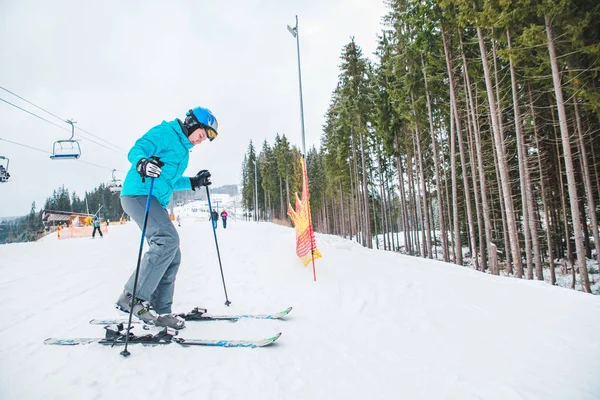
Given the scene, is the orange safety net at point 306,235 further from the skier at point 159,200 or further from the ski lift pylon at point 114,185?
the ski lift pylon at point 114,185

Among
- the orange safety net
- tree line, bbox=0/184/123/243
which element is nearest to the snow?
the orange safety net

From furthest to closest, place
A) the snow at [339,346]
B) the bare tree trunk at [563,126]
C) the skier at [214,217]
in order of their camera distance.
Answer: the bare tree trunk at [563,126] → the skier at [214,217] → the snow at [339,346]

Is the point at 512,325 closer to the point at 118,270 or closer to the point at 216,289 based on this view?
the point at 216,289

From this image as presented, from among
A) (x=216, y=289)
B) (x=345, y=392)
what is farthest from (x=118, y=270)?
(x=345, y=392)

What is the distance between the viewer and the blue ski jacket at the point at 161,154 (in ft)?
9.60

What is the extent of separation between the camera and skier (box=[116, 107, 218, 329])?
278 cm

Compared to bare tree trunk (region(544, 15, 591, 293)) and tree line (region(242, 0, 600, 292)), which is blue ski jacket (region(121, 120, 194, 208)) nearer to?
tree line (region(242, 0, 600, 292))

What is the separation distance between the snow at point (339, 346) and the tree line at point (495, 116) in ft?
28.0

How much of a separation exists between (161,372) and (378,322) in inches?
88.7

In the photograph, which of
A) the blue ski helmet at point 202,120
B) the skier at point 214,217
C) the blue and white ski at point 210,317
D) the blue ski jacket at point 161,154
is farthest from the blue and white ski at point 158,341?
the blue ski helmet at point 202,120

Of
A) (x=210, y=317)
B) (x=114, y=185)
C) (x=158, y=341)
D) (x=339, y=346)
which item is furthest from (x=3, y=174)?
(x=339, y=346)

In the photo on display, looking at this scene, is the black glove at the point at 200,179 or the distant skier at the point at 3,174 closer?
the black glove at the point at 200,179

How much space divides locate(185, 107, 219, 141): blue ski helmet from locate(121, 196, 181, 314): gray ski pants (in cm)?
97

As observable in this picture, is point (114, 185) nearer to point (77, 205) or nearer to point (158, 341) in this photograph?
point (158, 341)
